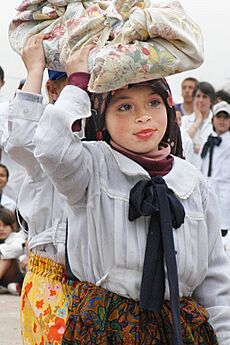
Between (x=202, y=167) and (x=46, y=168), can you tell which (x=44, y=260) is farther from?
(x=202, y=167)

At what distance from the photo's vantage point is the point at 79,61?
115 inches

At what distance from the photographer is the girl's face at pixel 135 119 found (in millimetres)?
2965

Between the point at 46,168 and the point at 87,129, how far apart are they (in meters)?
0.36

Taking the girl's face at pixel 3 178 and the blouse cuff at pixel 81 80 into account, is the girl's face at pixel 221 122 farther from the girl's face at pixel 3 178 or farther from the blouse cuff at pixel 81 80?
the blouse cuff at pixel 81 80

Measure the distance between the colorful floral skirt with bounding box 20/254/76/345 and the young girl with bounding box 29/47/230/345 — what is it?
235 mm

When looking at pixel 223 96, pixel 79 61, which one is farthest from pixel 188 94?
pixel 79 61

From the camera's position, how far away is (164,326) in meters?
2.90

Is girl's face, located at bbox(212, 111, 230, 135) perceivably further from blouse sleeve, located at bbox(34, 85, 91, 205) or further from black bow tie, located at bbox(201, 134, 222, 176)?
blouse sleeve, located at bbox(34, 85, 91, 205)

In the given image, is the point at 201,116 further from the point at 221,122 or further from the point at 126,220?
the point at 126,220

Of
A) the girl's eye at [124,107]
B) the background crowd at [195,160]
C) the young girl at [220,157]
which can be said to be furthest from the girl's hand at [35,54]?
the young girl at [220,157]

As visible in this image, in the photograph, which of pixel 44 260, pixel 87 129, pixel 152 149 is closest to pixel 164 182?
pixel 152 149

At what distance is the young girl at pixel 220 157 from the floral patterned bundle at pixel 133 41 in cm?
679

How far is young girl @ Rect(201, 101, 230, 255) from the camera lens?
385 inches

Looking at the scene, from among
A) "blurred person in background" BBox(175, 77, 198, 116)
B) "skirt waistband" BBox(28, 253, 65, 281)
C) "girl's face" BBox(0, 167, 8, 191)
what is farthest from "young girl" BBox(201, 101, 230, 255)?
"skirt waistband" BBox(28, 253, 65, 281)
